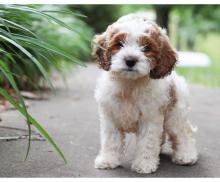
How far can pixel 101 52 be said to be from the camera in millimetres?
4602

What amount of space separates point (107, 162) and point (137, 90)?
64 centimetres

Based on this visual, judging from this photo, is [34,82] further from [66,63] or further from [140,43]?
[140,43]

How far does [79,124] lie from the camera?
6.60 m

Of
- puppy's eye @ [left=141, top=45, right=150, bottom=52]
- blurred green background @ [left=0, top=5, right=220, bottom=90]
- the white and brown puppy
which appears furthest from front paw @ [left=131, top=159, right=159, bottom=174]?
blurred green background @ [left=0, top=5, right=220, bottom=90]

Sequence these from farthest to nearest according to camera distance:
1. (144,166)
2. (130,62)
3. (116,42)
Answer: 1. (144,166)
2. (116,42)
3. (130,62)

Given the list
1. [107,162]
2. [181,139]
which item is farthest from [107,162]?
[181,139]

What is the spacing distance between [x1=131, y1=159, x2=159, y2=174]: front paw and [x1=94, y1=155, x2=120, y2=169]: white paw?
6.3 inches

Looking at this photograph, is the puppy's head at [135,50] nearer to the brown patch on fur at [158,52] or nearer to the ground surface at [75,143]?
the brown patch on fur at [158,52]

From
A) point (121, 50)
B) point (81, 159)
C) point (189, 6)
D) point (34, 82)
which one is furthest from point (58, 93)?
point (189, 6)

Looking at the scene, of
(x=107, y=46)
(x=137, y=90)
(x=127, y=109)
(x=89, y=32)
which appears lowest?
(x=89, y=32)

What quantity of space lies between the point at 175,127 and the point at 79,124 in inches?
72.6

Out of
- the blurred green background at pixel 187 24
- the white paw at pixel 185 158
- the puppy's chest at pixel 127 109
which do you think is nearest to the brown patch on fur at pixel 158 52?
the puppy's chest at pixel 127 109

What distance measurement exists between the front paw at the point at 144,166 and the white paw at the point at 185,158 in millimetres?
389

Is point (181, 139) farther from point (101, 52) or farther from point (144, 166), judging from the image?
point (101, 52)
